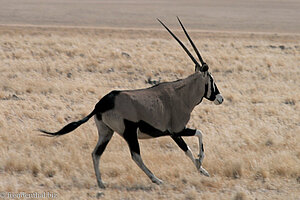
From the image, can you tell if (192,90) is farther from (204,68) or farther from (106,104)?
(106,104)

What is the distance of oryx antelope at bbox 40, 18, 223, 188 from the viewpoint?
24.4ft

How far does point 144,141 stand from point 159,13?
68754 millimetres

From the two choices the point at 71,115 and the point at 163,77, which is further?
the point at 163,77

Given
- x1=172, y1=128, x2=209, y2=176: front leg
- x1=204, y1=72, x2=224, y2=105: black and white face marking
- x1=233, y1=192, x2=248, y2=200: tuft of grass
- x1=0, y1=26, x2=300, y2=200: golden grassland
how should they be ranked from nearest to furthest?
x1=233, y1=192, x2=248, y2=200: tuft of grass → x1=0, y1=26, x2=300, y2=200: golden grassland → x1=172, y1=128, x2=209, y2=176: front leg → x1=204, y1=72, x2=224, y2=105: black and white face marking

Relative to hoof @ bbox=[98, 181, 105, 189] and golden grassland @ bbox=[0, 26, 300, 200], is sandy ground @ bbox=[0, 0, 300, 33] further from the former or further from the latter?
hoof @ bbox=[98, 181, 105, 189]

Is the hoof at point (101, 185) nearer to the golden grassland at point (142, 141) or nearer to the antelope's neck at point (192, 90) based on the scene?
the golden grassland at point (142, 141)

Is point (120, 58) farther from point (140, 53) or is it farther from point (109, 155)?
point (109, 155)

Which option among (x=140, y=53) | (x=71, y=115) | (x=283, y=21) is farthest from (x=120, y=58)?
(x=283, y=21)

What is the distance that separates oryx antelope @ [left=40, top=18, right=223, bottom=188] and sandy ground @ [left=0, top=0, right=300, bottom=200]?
50 centimetres

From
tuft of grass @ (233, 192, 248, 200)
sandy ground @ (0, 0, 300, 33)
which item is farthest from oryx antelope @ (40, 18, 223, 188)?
sandy ground @ (0, 0, 300, 33)

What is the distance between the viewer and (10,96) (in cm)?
1470

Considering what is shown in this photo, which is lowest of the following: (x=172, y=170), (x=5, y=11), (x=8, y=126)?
(x=5, y=11)

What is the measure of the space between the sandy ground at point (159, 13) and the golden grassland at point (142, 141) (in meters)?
37.2

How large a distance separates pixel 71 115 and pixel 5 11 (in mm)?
63288
